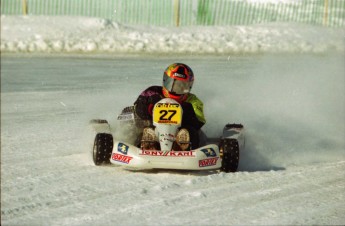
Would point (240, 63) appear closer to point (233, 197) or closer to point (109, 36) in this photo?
point (109, 36)

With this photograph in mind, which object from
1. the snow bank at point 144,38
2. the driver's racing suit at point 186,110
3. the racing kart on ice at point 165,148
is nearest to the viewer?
the racing kart on ice at point 165,148

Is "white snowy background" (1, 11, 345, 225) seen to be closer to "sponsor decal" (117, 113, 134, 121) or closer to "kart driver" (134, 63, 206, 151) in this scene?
"sponsor decal" (117, 113, 134, 121)

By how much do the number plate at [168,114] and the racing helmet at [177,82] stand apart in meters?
0.33

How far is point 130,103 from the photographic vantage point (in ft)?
34.9

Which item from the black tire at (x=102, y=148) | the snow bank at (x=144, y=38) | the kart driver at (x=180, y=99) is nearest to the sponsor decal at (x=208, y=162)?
the kart driver at (x=180, y=99)

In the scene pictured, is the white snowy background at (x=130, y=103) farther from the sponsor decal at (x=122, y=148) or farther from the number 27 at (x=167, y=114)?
the number 27 at (x=167, y=114)

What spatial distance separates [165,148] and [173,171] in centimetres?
27

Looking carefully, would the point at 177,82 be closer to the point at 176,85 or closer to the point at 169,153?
the point at 176,85

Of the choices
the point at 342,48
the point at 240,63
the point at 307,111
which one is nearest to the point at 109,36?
the point at 240,63

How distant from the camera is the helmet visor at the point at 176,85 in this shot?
25.6ft

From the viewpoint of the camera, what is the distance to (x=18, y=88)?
12781 millimetres

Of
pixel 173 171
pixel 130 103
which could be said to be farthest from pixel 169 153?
pixel 130 103

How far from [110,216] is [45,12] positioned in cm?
1878

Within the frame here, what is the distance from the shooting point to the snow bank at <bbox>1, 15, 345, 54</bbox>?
1895cm
